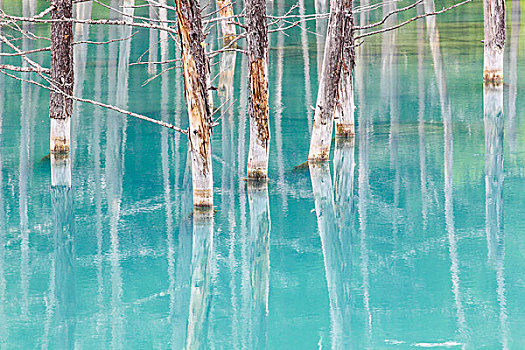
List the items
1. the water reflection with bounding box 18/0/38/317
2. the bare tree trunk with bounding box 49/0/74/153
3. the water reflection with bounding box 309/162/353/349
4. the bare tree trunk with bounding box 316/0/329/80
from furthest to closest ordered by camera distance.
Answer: the bare tree trunk with bounding box 316/0/329/80 < the bare tree trunk with bounding box 49/0/74/153 < the water reflection with bounding box 18/0/38/317 < the water reflection with bounding box 309/162/353/349

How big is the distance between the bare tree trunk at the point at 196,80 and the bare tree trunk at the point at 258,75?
138 cm

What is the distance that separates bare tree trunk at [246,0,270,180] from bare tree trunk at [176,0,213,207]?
1.38 m

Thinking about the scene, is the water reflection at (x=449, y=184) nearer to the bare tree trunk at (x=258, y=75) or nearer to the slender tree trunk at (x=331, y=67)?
the slender tree trunk at (x=331, y=67)

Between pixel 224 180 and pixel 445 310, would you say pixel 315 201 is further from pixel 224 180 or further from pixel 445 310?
pixel 445 310

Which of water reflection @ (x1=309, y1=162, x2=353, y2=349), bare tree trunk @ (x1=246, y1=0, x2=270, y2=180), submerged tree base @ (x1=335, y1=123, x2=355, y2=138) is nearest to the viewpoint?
water reflection @ (x1=309, y1=162, x2=353, y2=349)

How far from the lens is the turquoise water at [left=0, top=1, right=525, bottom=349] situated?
7.71 metres

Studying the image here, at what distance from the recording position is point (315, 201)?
12102mm

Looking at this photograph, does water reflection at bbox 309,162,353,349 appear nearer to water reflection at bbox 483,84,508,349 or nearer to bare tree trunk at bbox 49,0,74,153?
water reflection at bbox 483,84,508,349

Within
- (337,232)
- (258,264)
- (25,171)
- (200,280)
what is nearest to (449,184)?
(337,232)

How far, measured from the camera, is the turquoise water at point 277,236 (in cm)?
771

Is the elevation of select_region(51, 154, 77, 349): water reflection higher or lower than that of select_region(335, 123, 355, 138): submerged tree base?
lower

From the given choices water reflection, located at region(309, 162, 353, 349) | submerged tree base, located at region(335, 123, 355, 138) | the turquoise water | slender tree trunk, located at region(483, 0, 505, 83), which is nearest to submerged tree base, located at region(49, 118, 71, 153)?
the turquoise water

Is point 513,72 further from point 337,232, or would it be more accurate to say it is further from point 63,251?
point 63,251

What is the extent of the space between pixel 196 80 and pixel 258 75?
176 cm
